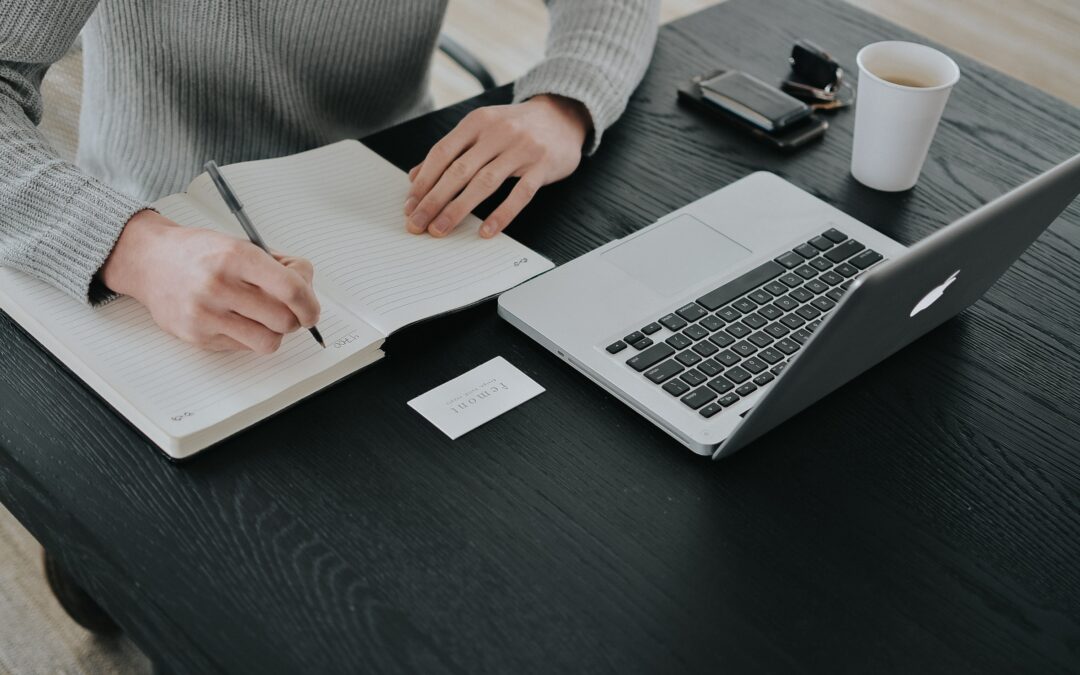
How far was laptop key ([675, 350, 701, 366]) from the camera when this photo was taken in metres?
0.83

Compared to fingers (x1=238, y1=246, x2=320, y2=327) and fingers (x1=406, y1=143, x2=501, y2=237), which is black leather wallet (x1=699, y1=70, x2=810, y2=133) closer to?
fingers (x1=406, y1=143, x2=501, y2=237)

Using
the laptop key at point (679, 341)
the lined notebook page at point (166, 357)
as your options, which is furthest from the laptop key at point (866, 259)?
the lined notebook page at point (166, 357)

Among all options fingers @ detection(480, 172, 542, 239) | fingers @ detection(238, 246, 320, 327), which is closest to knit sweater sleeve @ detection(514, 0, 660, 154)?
fingers @ detection(480, 172, 542, 239)

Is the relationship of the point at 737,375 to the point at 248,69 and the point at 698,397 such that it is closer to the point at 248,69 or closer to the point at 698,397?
the point at 698,397

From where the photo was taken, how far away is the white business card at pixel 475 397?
31.3 inches

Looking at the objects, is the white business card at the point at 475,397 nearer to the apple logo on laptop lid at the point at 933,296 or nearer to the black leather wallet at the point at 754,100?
the apple logo on laptop lid at the point at 933,296

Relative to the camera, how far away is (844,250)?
969 mm

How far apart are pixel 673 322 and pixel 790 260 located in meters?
0.15

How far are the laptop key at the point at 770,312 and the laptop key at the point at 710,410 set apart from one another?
125mm

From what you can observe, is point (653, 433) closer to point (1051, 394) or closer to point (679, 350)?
point (679, 350)

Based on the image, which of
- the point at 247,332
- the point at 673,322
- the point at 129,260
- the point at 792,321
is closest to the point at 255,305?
the point at 247,332

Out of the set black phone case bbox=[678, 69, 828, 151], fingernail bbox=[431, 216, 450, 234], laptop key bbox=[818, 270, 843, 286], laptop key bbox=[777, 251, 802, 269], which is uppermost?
black phone case bbox=[678, 69, 828, 151]

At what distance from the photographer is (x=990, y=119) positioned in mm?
→ 1219

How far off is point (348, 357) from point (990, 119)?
2.71ft
